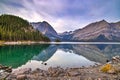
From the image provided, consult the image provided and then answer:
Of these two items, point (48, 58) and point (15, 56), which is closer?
point (48, 58)

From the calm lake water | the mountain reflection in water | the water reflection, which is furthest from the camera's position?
the water reflection

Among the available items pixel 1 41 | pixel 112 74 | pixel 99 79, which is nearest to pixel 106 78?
pixel 99 79

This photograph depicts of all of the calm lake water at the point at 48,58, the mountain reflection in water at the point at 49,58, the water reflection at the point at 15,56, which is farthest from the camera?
the water reflection at the point at 15,56

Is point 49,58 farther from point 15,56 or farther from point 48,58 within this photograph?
point 15,56

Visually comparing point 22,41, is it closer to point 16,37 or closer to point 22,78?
point 16,37

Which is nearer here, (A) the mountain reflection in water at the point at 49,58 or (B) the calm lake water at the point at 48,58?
(B) the calm lake water at the point at 48,58

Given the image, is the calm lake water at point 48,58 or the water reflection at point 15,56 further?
the water reflection at point 15,56

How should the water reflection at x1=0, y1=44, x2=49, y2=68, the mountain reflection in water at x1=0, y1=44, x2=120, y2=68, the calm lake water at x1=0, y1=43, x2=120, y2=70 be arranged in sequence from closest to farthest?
the calm lake water at x1=0, y1=43, x2=120, y2=70 < the mountain reflection in water at x1=0, y1=44, x2=120, y2=68 < the water reflection at x1=0, y1=44, x2=49, y2=68

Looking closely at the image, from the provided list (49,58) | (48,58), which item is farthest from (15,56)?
(49,58)

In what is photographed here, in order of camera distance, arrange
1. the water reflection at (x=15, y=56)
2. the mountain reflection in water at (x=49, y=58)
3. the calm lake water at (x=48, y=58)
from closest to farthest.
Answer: the calm lake water at (x=48, y=58), the mountain reflection in water at (x=49, y=58), the water reflection at (x=15, y=56)

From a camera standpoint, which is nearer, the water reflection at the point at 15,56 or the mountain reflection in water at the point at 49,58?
the mountain reflection in water at the point at 49,58

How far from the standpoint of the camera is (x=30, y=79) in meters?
19.2

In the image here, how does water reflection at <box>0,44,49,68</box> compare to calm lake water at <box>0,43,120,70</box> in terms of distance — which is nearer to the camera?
calm lake water at <box>0,43,120,70</box>

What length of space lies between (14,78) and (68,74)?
22.6 ft
